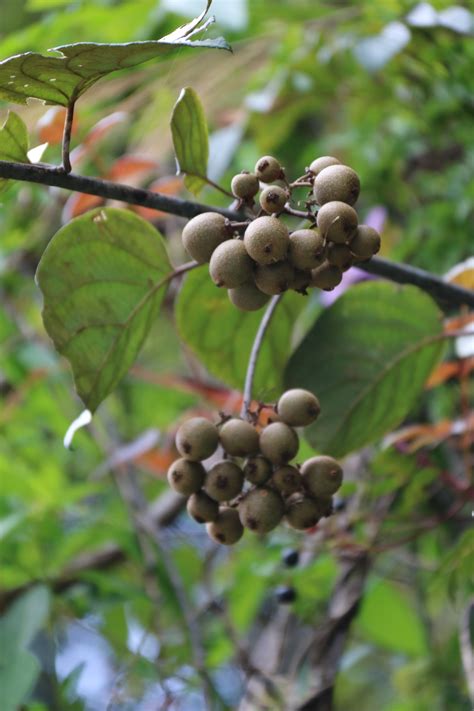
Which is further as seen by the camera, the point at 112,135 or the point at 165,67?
the point at 112,135

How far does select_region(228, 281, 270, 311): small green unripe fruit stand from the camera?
0.65 m

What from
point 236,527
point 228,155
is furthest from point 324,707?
point 228,155

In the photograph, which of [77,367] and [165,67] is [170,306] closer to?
[165,67]

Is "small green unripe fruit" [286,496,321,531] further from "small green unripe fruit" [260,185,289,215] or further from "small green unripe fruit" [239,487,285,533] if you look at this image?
"small green unripe fruit" [260,185,289,215]

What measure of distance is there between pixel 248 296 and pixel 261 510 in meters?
0.15

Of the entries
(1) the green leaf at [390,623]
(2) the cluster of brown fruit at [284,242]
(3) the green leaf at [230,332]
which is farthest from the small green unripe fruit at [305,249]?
(1) the green leaf at [390,623]

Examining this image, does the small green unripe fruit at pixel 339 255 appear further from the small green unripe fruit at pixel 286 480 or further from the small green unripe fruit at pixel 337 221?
the small green unripe fruit at pixel 286 480

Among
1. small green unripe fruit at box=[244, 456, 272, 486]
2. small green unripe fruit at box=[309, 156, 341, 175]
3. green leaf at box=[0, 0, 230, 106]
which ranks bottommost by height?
small green unripe fruit at box=[244, 456, 272, 486]

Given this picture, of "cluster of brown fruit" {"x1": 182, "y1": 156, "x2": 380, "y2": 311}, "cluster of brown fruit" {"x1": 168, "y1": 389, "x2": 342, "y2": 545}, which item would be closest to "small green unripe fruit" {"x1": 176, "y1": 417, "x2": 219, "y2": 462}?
"cluster of brown fruit" {"x1": 168, "y1": 389, "x2": 342, "y2": 545}

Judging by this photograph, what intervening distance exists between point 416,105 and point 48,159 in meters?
0.67

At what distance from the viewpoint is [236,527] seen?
0.71m

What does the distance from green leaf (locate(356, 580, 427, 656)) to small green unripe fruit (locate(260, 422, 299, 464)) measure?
102cm

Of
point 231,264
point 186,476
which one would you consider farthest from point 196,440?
point 231,264

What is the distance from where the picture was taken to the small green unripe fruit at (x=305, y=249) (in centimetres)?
61
